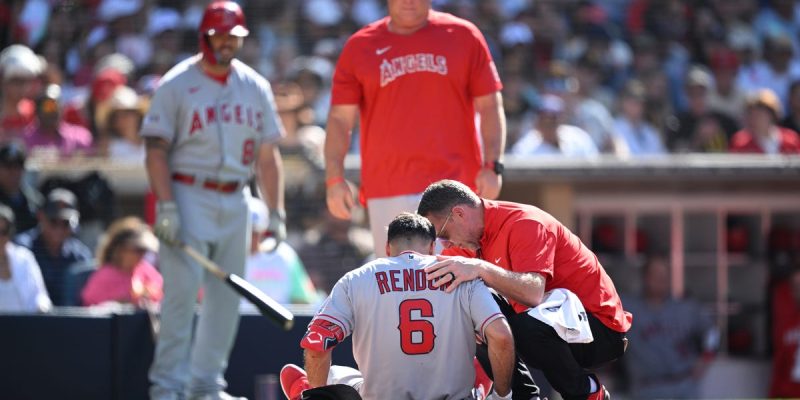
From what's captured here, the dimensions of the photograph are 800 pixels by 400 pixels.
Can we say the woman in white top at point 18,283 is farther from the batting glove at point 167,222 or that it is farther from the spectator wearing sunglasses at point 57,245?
the batting glove at point 167,222

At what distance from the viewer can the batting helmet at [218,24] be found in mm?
7191

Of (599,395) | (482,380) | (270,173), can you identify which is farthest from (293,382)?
(270,173)

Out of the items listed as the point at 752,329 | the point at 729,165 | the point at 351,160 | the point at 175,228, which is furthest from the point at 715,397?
the point at 175,228

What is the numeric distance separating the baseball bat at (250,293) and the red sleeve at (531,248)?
1241 millimetres

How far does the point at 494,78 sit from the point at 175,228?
1856 mm

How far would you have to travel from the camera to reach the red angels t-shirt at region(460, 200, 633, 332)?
573cm

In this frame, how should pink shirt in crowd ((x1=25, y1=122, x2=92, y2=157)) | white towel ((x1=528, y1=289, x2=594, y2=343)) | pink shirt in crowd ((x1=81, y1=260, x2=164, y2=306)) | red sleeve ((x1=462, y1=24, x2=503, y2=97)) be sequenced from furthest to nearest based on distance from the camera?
pink shirt in crowd ((x1=25, y1=122, x2=92, y2=157))
pink shirt in crowd ((x1=81, y1=260, x2=164, y2=306))
red sleeve ((x1=462, y1=24, x2=503, y2=97))
white towel ((x1=528, y1=289, x2=594, y2=343))

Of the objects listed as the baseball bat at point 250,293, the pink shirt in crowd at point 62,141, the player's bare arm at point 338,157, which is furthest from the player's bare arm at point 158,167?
the pink shirt in crowd at point 62,141

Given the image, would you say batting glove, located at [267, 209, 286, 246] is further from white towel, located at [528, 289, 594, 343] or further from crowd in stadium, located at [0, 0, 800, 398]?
white towel, located at [528, 289, 594, 343]

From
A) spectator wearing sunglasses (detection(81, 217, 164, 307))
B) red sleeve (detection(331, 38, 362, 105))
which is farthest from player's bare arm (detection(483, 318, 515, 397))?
spectator wearing sunglasses (detection(81, 217, 164, 307))

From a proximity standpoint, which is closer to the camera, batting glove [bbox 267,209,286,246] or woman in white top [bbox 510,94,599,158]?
batting glove [bbox 267,209,286,246]

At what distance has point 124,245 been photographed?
9133 mm

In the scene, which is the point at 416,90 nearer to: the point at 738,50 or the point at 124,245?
the point at 124,245

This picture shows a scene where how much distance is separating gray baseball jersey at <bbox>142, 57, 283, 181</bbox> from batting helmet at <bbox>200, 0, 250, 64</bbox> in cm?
13
